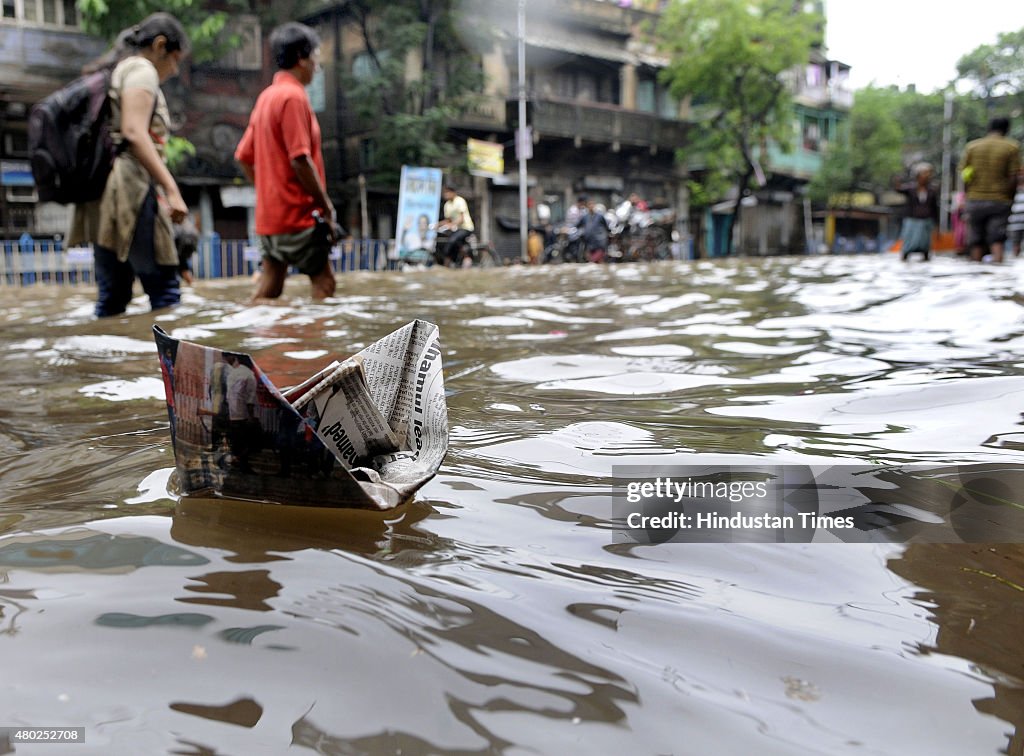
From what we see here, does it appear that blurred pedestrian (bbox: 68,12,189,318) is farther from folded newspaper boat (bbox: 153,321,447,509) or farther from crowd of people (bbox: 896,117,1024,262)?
crowd of people (bbox: 896,117,1024,262)

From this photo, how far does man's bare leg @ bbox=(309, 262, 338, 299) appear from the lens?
16.9ft

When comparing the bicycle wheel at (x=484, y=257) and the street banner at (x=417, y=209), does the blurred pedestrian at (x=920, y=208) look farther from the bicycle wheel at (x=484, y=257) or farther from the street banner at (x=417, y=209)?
the street banner at (x=417, y=209)

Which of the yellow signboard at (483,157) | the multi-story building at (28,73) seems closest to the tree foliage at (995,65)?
the yellow signboard at (483,157)

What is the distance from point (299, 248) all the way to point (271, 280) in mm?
358

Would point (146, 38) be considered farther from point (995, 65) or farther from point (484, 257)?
point (995, 65)

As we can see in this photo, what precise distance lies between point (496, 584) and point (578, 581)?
10 centimetres

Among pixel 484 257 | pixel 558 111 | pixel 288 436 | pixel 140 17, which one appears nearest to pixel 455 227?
pixel 484 257

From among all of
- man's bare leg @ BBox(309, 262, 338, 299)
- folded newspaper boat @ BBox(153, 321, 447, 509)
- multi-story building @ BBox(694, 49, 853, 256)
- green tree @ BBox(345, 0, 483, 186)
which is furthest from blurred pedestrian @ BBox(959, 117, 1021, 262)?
multi-story building @ BBox(694, 49, 853, 256)

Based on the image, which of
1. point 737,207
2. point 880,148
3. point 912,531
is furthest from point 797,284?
point 880,148

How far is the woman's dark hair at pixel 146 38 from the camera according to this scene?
13.6 feet

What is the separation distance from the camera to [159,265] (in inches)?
172

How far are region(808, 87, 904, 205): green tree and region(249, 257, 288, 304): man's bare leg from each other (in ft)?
109

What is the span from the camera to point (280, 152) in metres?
4.77

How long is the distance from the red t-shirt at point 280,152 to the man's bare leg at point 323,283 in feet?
1.22
